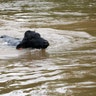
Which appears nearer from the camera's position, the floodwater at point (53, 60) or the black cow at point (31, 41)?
the floodwater at point (53, 60)

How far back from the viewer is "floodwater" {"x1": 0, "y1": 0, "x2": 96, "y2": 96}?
20.0ft

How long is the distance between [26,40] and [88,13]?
8.94 m

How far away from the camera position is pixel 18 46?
10086 mm

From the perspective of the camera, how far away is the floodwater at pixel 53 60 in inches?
241

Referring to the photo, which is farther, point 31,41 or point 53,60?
point 31,41

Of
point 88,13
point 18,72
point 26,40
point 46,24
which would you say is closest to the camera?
point 18,72

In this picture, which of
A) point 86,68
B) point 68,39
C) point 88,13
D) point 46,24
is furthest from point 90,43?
point 88,13

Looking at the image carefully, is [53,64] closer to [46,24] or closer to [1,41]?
[1,41]

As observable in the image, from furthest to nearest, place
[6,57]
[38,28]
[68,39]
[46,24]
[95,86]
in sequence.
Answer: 1. [46,24]
2. [38,28]
3. [68,39]
4. [6,57]
5. [95,86]

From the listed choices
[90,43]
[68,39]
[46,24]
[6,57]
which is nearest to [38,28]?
[46,24]

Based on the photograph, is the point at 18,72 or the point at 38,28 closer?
the point at 18,72

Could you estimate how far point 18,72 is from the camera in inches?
286

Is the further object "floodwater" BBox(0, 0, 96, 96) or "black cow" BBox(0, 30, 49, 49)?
"black cow" BBox(0, 30, 49, 49)

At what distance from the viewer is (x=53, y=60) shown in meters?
8.36
